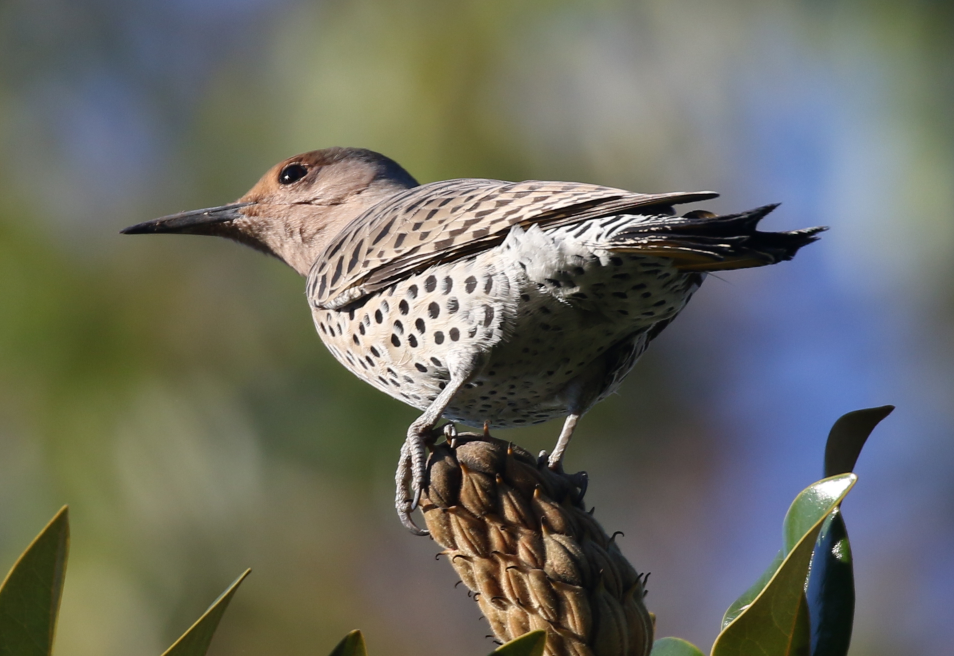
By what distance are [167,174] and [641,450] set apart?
3.48 meters

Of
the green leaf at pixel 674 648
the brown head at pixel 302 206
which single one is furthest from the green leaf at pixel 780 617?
the brown head at pixel 302 206

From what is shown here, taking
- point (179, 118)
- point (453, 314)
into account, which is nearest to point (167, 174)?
point (179, 118)

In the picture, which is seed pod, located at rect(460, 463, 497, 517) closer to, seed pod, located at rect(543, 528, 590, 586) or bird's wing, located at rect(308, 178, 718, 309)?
seed pod, located at rect(543, 528, 590, 586)

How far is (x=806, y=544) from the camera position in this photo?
1.28 m

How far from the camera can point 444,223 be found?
2.70 metres

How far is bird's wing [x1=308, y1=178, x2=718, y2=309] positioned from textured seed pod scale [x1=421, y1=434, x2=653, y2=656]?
80cm

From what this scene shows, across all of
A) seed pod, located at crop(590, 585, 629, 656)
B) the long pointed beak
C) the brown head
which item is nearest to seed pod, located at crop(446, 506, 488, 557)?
seed pod, located at crop(590, 585, 629, 656)

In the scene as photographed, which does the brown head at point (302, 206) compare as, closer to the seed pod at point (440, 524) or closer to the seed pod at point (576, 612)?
the seed pod at point (440, 524)

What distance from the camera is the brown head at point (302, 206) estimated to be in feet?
12.9

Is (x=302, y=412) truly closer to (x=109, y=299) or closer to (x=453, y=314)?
(x=109, y=299)

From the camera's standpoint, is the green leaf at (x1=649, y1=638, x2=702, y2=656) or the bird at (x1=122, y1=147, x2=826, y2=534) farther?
the bird at (x1=122, y1=147, x2=826, y2=534)

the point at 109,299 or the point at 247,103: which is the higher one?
the point at 247,103

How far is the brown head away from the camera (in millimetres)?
3936

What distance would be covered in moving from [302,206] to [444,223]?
1444 mm
